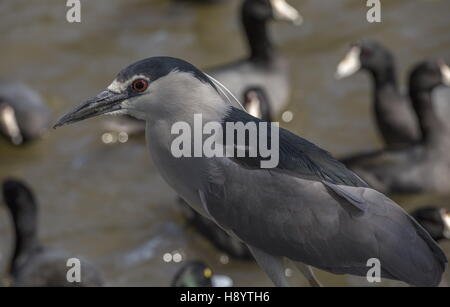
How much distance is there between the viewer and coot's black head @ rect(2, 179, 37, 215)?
7.60 meters

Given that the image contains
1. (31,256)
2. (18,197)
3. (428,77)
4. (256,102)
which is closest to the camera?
(31,256)

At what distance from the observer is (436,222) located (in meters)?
6.91

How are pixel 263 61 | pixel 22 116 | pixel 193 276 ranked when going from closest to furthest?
1. pixel 193 276
2. pixel 22 116
3. pixel 263 61

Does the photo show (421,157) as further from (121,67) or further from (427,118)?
(121,67)

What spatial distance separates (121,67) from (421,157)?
311 cm

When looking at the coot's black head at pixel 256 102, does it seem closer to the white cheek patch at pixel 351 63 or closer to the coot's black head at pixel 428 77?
the white cheek patch at pixel 351 63

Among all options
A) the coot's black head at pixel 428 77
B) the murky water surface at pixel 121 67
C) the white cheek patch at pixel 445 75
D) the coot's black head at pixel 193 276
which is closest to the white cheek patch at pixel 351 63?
the murky water surface at pixel 121 67

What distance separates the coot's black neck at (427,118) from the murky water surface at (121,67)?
1.51ft

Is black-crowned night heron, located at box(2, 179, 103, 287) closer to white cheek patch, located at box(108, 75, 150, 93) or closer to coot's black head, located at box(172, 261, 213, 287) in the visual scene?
coot's black head, located at box(172, 261, 213, 287)

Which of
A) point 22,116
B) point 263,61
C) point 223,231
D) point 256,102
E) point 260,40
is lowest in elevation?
point 223,231

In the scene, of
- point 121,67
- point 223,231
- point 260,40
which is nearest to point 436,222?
point 223,231

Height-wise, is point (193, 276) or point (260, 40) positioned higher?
point (260, 40)

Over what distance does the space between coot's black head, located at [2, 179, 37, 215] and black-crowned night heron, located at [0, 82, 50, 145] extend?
4.61 ft

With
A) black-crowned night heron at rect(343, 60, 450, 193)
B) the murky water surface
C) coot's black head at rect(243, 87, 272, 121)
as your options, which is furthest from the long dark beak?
coot's black head at rect(243, 87, 272, 121)
